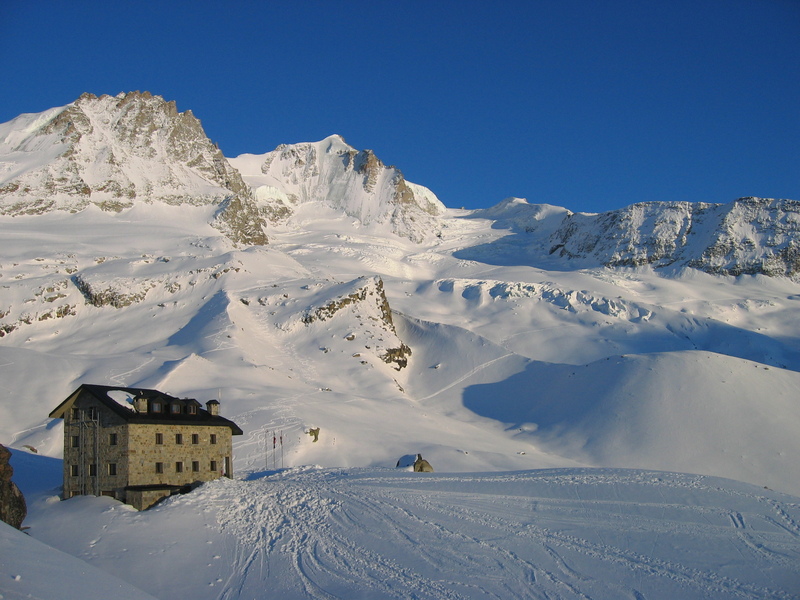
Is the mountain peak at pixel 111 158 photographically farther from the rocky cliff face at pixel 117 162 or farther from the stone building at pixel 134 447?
the stone building at pixel 134 447

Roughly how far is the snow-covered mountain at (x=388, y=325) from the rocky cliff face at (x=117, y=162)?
511mm

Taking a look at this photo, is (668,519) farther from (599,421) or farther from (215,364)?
(215,364)

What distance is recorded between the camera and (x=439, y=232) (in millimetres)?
170250

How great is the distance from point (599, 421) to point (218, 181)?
354 ft

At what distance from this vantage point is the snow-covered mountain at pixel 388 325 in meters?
43.8

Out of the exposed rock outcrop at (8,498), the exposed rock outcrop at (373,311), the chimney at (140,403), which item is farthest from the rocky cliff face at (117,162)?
the exposed rock outcrop at (8,498)

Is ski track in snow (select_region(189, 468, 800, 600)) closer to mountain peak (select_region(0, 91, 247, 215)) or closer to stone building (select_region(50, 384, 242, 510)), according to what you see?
stone building (select_region(50, 384, 242, 510))

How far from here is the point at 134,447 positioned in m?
25.2

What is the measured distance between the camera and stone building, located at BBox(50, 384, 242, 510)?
81.6ft

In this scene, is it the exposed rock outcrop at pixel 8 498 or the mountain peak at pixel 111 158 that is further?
the mountain peak at pixel 111 158

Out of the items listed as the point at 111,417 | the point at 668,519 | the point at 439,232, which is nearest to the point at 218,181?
the point at 439,232

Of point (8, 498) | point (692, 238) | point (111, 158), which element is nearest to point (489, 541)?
point (8, 498)

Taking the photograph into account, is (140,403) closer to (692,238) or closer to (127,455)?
(127,455)

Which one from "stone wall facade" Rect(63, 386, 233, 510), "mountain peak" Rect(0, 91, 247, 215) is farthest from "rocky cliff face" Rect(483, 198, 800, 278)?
"stone wall facade" Rect(63, 386, 233, 510)
